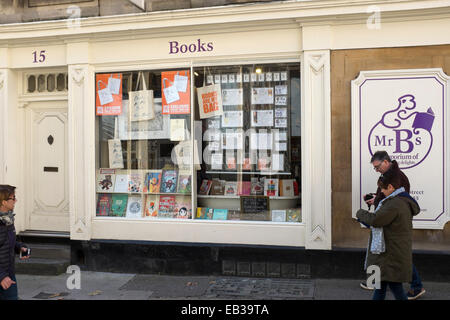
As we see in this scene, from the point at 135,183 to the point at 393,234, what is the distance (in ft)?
15.6

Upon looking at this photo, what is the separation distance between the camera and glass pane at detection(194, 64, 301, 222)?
25.3ft

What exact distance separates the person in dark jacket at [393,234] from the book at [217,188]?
329 centimetres

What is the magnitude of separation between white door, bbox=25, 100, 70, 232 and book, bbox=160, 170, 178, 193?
182cm

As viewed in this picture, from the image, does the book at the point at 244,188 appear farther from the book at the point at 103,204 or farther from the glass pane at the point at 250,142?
the book at the point at 103,204

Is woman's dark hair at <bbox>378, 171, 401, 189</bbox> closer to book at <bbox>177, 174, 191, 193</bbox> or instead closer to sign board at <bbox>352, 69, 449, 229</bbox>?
sign board at <bbox>352, 69, 449, 229</bbox>

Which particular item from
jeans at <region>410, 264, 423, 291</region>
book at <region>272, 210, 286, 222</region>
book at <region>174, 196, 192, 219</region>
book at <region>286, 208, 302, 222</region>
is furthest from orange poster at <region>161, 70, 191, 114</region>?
jeans at <region>410, 264, 423, 291</region>

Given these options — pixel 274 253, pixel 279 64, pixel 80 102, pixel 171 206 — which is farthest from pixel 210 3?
pixel 274 253

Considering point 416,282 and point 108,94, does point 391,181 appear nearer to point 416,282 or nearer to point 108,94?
point 416,282

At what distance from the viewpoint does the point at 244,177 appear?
314 inches

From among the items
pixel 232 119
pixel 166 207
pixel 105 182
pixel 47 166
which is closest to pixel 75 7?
pixel 47 166

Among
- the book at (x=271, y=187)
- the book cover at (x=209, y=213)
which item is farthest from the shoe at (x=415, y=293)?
the book cover at (x=209, y=213)

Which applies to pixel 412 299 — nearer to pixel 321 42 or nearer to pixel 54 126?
pixel 321 42

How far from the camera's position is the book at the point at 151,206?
8211mm

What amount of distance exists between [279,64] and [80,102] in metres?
3.41
